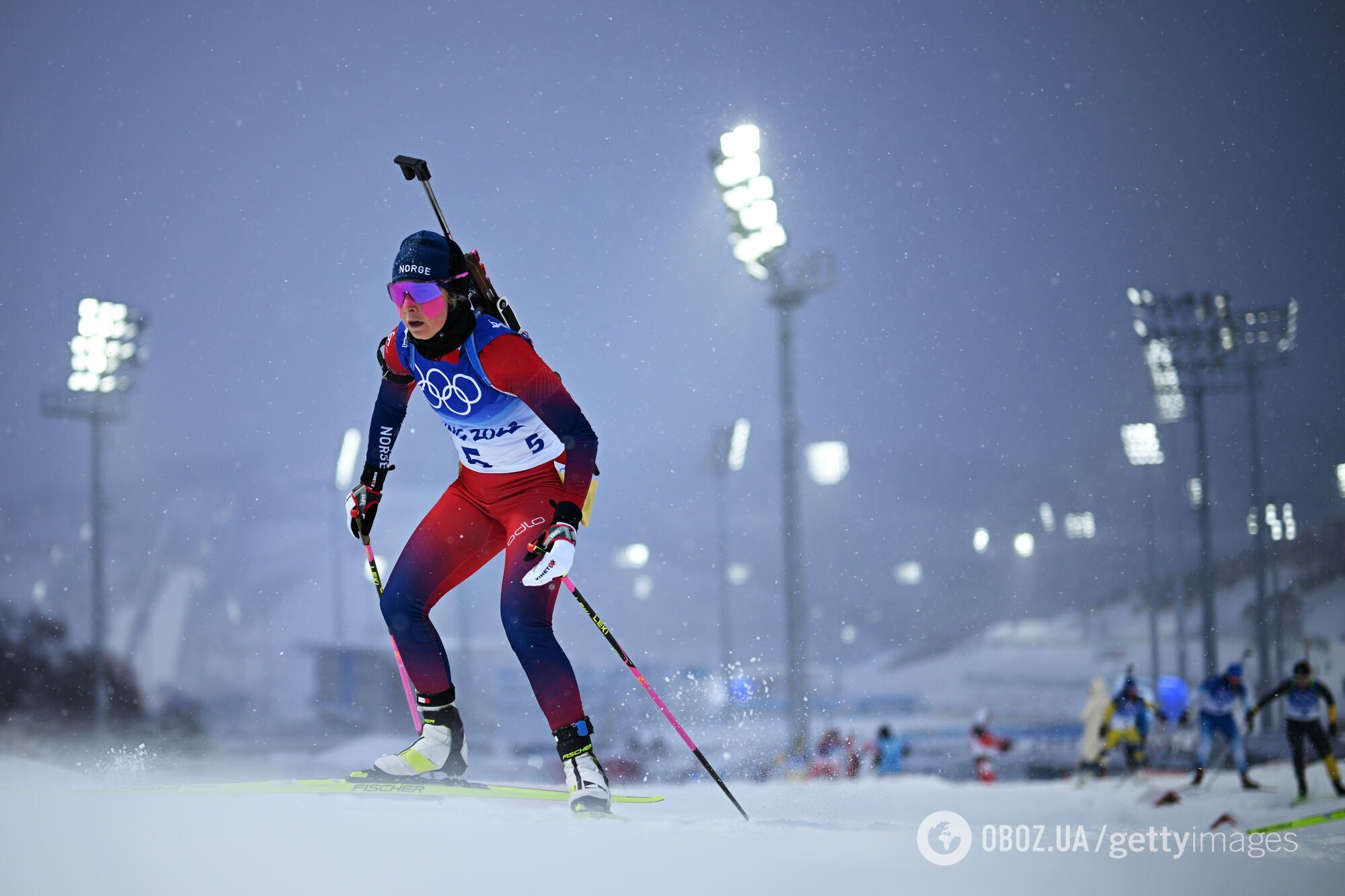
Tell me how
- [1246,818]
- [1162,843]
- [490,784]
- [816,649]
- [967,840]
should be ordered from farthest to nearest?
[816,649]
[1246,818]
[490,784]
[1162,843]
[967,840]

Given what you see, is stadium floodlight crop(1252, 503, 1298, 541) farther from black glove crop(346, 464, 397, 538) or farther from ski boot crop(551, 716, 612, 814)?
black glove crop(346, 464, 397, 538)

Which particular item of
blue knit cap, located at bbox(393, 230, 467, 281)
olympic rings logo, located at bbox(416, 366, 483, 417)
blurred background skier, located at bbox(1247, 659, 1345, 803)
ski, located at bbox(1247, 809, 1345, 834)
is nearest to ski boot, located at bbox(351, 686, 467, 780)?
olympic rings logo, located at bbox(416, 366, 483, 417)

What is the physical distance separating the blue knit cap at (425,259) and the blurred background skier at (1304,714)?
8.68 meters

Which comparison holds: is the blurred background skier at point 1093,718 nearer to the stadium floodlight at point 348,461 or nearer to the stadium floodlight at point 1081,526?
the stadium floodlight at point 348,461

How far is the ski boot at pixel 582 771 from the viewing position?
4.09m

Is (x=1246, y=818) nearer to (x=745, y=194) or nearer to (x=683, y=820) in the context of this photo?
(x=683, y=820)

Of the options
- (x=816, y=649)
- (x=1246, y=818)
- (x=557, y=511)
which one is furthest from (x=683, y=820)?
(x=816, y=649)

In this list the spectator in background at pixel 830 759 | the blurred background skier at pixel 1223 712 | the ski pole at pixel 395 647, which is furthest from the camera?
the spectator in background at pixel 830 759

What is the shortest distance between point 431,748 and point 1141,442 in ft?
85.2

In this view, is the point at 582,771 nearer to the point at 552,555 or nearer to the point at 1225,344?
the point at 552,555

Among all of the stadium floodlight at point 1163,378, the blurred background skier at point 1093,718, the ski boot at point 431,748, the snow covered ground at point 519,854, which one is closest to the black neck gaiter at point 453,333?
the ski boot at point 431,748

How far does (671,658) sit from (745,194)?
61.7 meters

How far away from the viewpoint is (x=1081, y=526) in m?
67.7

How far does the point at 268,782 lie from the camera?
4.82m
